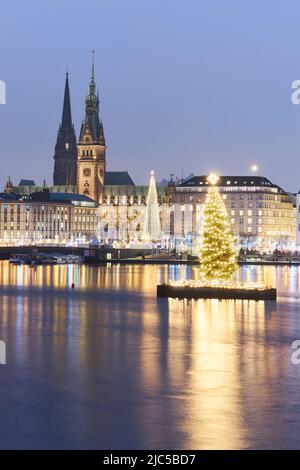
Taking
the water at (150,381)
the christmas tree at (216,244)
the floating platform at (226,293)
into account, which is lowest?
the water at (150,381)

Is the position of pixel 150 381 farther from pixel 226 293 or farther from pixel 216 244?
pixel 216 244

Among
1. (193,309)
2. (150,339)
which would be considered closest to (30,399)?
(150,339)

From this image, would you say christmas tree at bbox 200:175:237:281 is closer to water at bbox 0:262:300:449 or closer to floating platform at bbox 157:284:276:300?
floating platform at bbox 157:284:276:300

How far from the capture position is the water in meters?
19.4

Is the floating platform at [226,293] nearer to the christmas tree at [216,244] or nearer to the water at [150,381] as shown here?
the christmas tree at [216,244]

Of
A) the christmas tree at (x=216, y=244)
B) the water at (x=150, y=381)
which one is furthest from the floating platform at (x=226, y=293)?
the water at (x=150, y=381)

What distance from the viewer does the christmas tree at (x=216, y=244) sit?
54.4m

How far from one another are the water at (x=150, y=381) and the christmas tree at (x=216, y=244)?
1048cm

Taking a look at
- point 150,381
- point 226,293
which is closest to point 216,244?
point 226,293

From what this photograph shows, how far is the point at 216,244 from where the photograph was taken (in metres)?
54.7

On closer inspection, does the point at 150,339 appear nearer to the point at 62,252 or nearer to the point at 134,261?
the point at 134,261

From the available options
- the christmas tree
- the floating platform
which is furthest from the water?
the christmas tree

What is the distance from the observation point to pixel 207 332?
36.0m

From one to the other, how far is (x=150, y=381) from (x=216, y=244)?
3018cm
